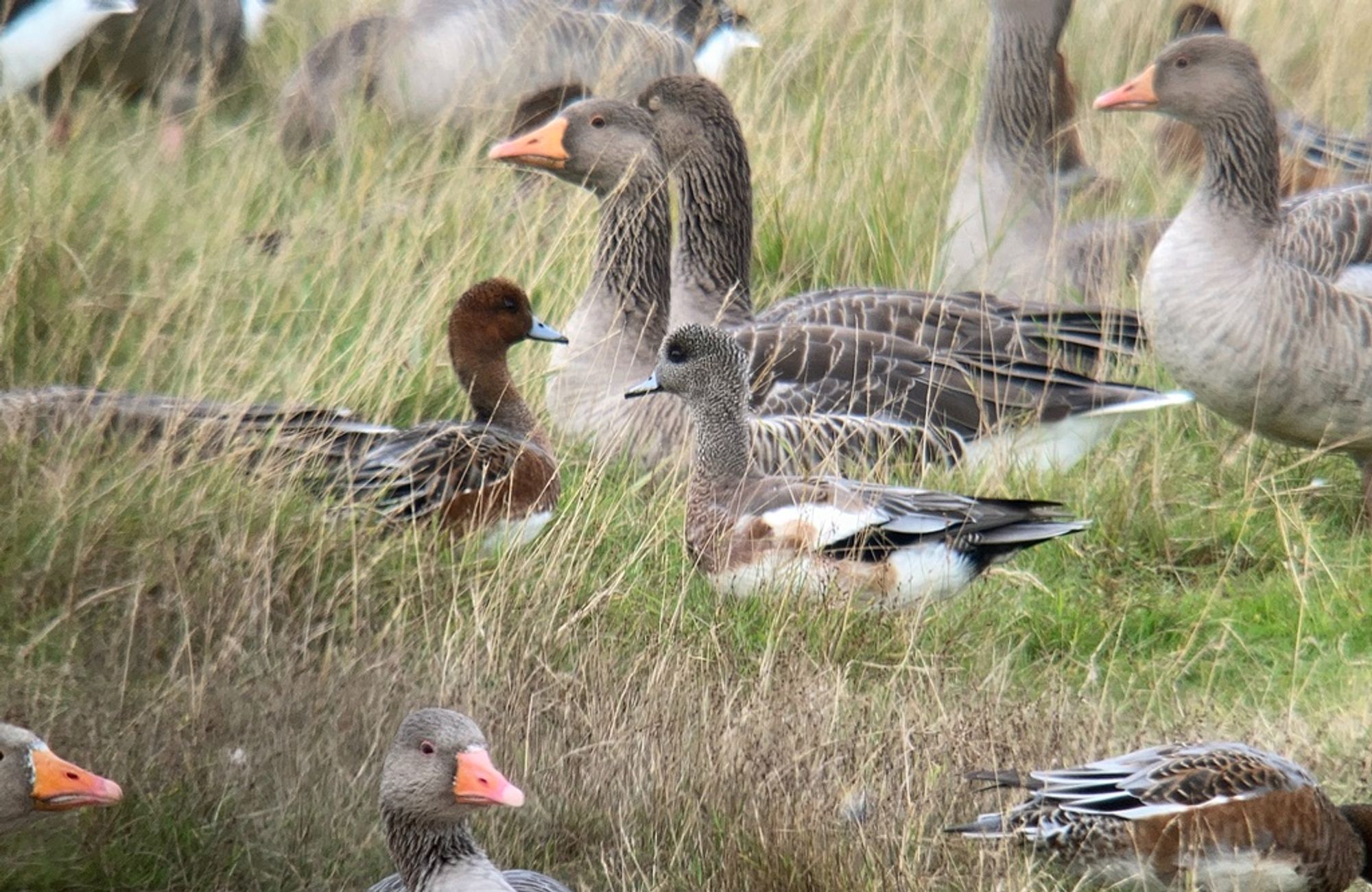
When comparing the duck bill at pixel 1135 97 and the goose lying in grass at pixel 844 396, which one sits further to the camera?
the duck bill at pixel 1135 97

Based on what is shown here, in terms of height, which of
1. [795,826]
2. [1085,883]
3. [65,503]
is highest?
[65,503]

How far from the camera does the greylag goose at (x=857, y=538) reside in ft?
18.7

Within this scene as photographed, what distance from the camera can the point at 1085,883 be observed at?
14.5 ft

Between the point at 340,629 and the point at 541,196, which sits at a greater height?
the point at 541,196

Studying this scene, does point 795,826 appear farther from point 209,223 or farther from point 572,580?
point 209,223

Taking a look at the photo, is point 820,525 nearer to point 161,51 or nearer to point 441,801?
point 441,801

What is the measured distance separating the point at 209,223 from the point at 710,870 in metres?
4.42

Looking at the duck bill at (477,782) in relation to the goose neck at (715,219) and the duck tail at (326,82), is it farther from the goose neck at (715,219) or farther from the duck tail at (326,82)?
the duck tail at (326,82)

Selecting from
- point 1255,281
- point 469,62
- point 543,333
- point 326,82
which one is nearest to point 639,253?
point 543,333

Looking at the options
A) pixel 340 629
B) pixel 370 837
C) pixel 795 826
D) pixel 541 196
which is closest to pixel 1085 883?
pixel 795 826

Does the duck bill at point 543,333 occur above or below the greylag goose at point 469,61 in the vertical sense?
below

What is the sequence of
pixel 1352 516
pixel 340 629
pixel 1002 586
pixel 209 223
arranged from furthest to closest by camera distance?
1. pixel 209 223
2. pixel 1352 516
3. pixel 1002 586
4. pixel 340 629

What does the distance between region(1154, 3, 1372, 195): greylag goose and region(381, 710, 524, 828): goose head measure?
5864mm

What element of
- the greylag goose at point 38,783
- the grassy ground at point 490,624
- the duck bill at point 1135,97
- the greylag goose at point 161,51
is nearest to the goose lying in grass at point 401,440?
the grassy ground at point 490,624
